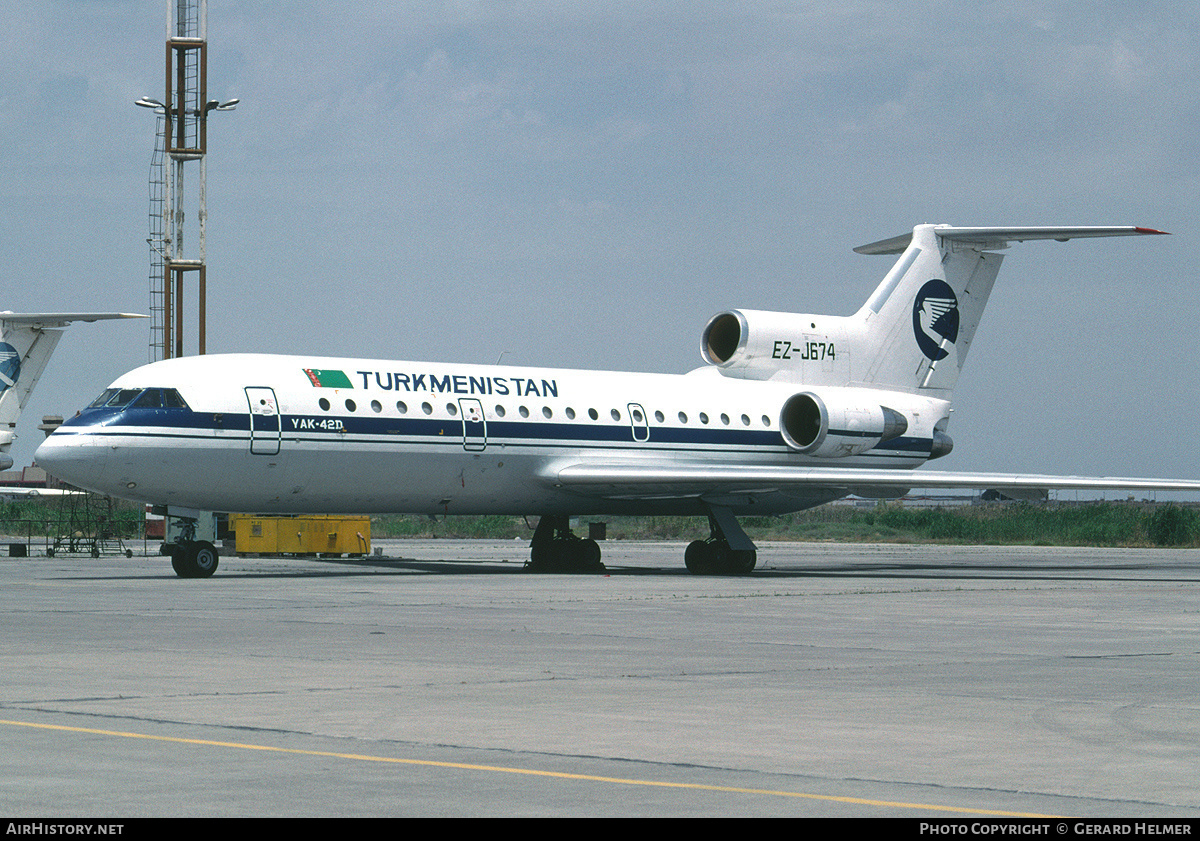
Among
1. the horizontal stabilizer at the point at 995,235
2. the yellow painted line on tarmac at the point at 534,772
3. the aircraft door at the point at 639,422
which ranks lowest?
the yellow painted line on tarmac at the point at 534,772

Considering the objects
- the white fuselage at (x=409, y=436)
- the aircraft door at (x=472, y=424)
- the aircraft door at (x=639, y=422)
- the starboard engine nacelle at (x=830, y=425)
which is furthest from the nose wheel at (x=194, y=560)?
the starboard engine nacelle at (x=830, y=425)

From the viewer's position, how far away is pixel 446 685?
11344 mm

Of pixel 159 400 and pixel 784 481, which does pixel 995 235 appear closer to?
pixel 784 481

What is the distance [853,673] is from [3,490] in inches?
1644

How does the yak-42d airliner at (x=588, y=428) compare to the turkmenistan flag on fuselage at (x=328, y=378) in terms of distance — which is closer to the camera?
the yak-42d airliner at (x=588, y=428)

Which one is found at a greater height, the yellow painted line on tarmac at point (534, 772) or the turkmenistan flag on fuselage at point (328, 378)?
the turkmenistan flag on fuselage at point (328, 378)

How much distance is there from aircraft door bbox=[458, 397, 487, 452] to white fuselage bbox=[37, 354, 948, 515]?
0.08 feet

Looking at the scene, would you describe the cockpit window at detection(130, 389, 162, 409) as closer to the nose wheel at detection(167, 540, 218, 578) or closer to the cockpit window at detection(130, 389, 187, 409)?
the cockpit window at detection(130, 389, 187, 409)

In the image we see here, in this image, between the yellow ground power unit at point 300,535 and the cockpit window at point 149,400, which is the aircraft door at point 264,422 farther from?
the yellow ground power unit at point 300,535

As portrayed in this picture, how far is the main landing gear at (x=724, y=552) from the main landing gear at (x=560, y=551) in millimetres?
2216

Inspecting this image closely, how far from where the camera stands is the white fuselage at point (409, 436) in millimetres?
26781

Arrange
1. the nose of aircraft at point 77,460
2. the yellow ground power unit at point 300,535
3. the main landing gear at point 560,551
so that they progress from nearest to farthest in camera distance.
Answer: the nose of aircraft at point 77,460, the main landing gear at point 560,551, the yellow ground power unit at point 300,535

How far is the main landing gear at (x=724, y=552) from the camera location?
105 feet

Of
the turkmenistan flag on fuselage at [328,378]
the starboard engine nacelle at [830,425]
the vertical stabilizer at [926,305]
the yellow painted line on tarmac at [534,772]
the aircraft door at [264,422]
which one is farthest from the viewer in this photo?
the vertical stabilizer at [926,305]
